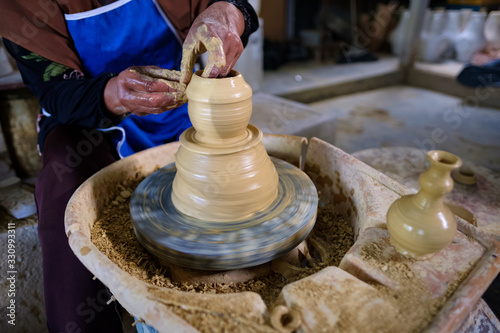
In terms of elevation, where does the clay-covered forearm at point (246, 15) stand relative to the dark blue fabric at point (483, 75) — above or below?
above

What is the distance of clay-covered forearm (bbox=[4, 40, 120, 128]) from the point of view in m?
1.44

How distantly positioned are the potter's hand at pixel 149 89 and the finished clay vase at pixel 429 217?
84 cm

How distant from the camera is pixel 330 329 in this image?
80cm

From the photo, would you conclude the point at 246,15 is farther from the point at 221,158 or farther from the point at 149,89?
the point at 221,158

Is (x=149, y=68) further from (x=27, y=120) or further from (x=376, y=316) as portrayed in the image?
(x=27, y=120)

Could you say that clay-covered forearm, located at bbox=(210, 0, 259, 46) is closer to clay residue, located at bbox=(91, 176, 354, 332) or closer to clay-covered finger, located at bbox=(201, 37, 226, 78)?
clay-covered finger, located at bbox=(201, 37, 226, 78)

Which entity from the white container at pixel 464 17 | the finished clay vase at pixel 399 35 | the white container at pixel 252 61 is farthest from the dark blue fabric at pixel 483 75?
the white container at pixel 252 61

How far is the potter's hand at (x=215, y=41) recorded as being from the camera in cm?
110

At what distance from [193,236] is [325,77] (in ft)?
16.7

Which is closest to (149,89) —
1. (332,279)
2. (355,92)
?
(332,279)

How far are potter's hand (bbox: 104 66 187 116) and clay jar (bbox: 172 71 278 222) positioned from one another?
0.39 ft

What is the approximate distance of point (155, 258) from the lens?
4.29ft

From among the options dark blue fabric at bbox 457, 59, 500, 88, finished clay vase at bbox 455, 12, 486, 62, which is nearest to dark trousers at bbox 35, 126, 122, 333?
dark blue fabric at bbox 457, 59, 500, 88

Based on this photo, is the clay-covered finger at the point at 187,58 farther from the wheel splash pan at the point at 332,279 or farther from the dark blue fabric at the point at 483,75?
the dark blue fabric at the point at 483,75
